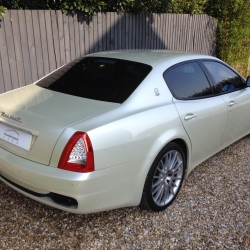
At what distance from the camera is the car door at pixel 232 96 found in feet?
11.8

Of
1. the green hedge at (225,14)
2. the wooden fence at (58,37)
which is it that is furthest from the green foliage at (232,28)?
the wooden fence at (58,37)

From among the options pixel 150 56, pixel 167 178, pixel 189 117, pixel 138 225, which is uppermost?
pixel 150 56

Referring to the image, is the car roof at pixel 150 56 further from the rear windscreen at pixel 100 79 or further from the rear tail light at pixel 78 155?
the rear tail light at pixel 78 155

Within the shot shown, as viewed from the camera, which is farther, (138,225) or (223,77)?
(223,77)

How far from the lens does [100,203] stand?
2.29 meters

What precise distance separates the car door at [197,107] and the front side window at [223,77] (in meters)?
0.19

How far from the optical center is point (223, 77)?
3.78m

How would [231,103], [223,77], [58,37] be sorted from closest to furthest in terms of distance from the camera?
[231,103] → [223,77] → [58,37]

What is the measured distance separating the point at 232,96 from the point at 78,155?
2338mm

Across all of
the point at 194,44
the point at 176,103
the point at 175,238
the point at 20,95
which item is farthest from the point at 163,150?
the point at 194,44

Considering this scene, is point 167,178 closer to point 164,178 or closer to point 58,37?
point 164,178

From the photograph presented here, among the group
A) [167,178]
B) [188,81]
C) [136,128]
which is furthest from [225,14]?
[136,128]

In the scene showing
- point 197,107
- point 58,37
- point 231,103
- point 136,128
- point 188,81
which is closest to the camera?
point 136,128

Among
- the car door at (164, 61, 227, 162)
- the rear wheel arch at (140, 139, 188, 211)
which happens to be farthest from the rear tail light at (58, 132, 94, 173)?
the car door at (164, 61, 227, 162)
